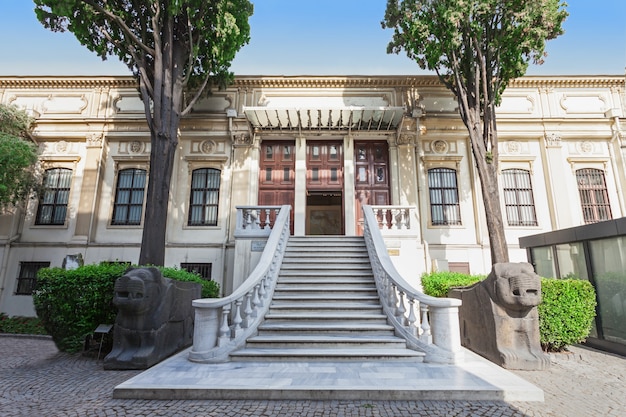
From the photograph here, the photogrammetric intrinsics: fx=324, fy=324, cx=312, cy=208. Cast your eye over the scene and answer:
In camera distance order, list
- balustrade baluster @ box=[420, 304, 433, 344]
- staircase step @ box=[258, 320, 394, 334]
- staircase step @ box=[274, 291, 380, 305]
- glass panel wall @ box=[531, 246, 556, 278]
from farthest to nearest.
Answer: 1. glass panel wall @ box=[531, 246, 556, 278]
2. staircase step @ box=[274, 291, 380, 305]
3. staircase step @ box=[258, 320, 394, 334]
4. balustrade baluster @ box=[420, 304, 433, 344]

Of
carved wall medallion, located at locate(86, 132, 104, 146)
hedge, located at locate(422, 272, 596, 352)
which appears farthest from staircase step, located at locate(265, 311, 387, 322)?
carved wall medallion, located at locate(86, 132, 104, 146)

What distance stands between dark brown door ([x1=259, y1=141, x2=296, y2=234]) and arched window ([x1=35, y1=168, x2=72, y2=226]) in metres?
8.28

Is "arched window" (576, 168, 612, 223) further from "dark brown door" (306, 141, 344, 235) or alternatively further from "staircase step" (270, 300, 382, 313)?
"staircase step" (270, 300, 382, 313)

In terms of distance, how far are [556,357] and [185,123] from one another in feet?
47.6

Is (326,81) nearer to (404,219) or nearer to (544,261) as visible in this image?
(404,219)

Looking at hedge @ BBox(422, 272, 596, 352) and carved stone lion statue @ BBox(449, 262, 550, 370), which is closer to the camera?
carved stone lion statue @ BBox(449, 262, 550, 370)

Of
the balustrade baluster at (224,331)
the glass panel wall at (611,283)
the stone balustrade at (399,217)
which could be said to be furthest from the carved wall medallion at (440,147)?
the balustrade baluster at (224,331)

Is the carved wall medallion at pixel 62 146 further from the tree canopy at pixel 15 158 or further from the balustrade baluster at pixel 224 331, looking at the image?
the balustrade baluster at pixel 224 331

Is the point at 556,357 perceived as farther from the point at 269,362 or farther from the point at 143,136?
the point at 143,136

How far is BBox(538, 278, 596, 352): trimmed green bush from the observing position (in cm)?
672

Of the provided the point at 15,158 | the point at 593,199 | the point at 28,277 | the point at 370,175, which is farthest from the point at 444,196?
the point at 28,277

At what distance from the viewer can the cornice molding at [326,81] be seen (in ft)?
46.3

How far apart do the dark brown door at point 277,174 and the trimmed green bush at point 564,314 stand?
364 inches

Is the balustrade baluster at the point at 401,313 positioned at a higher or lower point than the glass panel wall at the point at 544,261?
lower
